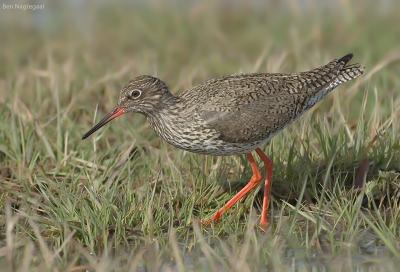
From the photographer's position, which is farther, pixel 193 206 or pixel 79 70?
pixel 79 70

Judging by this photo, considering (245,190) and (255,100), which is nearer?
(255,100)

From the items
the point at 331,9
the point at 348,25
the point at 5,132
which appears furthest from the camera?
the point at 331,9

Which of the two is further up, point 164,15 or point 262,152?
point 164,15

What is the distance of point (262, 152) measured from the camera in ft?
23.4

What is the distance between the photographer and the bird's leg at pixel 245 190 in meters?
6.59

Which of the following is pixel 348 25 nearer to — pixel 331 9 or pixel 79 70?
pixel 331 9

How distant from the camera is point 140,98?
6914mm

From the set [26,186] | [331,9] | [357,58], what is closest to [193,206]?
[26,186]

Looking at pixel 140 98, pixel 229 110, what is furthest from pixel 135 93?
pixel 229 110

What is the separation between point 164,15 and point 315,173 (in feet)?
18.9

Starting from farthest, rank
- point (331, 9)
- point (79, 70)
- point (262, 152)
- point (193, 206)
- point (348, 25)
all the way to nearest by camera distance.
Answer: point (331, 9) < point (348, 25) < point (79, 70) < point (262, 152) < point (193, 206)

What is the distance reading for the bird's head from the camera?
22.6ft

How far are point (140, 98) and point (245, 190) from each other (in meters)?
1.12

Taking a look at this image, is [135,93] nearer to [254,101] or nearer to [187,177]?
[187,177]
